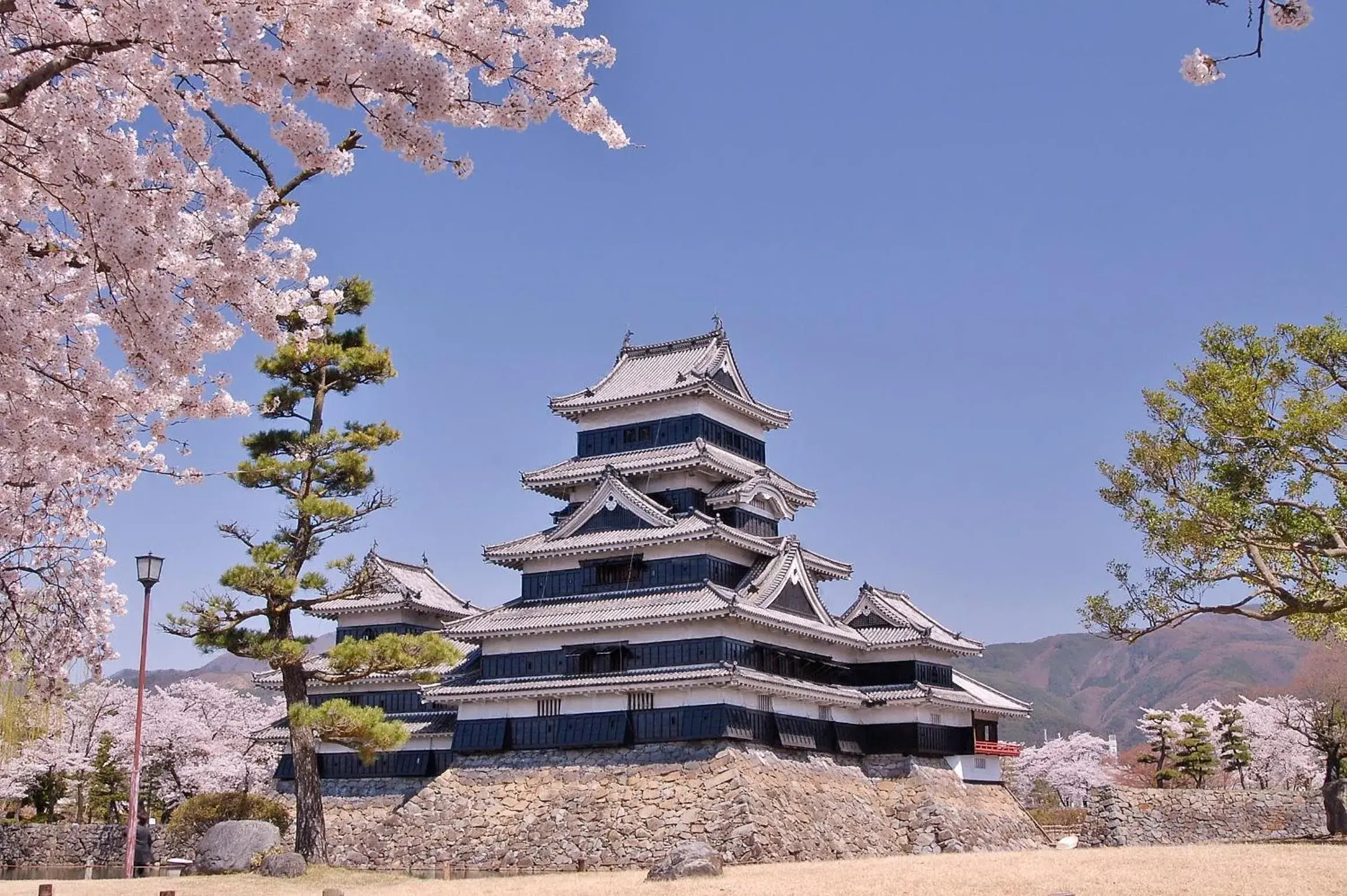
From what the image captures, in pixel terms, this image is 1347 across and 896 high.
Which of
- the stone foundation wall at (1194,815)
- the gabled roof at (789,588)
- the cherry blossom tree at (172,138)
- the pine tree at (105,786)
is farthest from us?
the pine tree at (105,786)

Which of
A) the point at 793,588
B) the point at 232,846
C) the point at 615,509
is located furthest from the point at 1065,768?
the point at 232,846

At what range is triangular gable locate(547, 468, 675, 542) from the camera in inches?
1448

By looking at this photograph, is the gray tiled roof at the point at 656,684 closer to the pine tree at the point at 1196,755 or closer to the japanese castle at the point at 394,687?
the japanese castle at the point at 394,687

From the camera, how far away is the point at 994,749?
41438 mm

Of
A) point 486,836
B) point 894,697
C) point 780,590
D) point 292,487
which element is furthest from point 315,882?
point 894,697

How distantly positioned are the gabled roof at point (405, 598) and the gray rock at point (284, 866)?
35.6 ft

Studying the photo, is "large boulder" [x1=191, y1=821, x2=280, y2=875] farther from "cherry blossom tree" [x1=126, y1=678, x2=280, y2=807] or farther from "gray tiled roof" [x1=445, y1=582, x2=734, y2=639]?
"cherry blossom tree" [x1=126, y1=678, x2=280, y2=807]

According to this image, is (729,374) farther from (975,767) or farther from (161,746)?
(161,746)

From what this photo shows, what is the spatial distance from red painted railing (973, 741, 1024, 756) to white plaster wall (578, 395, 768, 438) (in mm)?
13564

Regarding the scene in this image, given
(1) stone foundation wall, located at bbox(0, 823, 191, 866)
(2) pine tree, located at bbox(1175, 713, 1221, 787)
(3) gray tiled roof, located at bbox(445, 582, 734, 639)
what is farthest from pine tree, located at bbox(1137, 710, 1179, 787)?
(1) stone foundation wall, located at bbox(0, 823, 191, 866)

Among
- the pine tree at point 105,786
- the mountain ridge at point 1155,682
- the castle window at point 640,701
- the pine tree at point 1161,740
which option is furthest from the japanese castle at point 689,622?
the mountain ridge at point 1155,682

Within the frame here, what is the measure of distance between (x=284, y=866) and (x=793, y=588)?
680 inches

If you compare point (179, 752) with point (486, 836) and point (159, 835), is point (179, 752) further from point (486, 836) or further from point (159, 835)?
point (486, 836)

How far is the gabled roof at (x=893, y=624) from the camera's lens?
3959 centimetres
